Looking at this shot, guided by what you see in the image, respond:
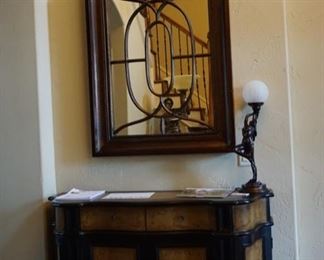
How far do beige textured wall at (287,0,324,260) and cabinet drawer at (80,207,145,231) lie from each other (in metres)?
0.96

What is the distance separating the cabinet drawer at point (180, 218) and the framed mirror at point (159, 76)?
17.7 inches

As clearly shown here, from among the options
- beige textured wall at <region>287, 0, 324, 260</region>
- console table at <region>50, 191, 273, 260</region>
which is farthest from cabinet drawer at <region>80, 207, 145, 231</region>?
beige textured wall at <region>287, 0, 324, 260</region>

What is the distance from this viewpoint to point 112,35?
9.42 feet

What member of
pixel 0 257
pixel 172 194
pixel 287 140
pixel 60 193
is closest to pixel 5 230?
pixel 0 257

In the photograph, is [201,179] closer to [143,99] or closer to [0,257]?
[143,99]

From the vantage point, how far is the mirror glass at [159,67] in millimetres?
2742

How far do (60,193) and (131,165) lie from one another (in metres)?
0.49

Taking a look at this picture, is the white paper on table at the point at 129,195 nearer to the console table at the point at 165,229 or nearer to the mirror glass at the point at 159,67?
the console table at the point at 165,229

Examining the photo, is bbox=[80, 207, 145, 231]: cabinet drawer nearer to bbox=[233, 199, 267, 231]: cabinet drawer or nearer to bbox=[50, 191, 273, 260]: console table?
bbox=[50, 191, 273, 260]: console table

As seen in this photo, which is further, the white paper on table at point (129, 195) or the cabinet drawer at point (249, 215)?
the white paper on table at point (129, 195)

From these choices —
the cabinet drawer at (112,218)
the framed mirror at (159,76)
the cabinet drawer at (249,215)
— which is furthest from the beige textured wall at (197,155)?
the cabinet drawer at (112,218)

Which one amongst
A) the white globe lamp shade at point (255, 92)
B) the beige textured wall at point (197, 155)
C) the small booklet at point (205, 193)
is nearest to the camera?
the small booklet at point (205, 193)

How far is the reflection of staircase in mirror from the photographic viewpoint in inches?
108

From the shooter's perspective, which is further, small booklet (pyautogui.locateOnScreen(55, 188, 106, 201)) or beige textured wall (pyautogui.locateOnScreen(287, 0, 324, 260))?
beige textured wall (pyautogui.locateOnScreen(287, 0, 324, 260))
